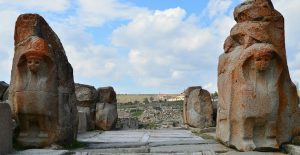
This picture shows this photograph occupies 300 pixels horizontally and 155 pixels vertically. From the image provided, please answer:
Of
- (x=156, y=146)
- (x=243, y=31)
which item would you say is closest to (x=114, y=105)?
(x=156, y=146)

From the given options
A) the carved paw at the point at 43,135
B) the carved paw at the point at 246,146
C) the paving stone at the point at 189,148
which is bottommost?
the paving stone at the point at 189,148

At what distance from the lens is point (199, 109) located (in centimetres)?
1680

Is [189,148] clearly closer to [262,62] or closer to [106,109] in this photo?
[262,62]

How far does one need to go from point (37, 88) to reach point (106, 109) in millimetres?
9475

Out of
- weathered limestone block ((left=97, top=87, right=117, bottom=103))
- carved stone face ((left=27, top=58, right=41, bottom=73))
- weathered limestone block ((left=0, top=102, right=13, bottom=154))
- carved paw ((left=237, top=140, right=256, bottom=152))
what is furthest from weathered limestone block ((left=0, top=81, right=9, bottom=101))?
weathered limestone block ((left=97, top=87, right=117, bottom=103))

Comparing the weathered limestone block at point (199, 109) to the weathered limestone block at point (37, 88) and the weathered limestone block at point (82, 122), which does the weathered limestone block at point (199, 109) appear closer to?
the weathered limestone block at point (82, 122)

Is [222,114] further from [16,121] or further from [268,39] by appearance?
[16,121]

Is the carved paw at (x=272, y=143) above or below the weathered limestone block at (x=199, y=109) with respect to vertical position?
below

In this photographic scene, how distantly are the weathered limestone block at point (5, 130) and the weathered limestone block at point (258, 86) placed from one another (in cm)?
345

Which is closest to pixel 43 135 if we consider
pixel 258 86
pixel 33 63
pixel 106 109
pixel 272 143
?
pixel 33 63

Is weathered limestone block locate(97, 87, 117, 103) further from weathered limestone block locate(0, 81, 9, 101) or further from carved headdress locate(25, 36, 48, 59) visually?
carved headdress locate(25, 36, 48, 59)

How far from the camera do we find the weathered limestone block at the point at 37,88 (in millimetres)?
8422

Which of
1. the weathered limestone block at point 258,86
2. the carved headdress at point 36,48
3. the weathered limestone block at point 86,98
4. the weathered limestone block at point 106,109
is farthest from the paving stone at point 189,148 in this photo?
the weathered limestone block at point 106,109

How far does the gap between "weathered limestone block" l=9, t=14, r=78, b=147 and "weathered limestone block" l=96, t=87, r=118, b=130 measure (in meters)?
8.56
